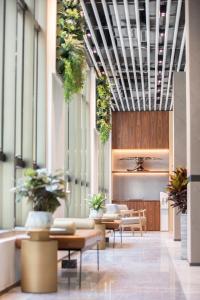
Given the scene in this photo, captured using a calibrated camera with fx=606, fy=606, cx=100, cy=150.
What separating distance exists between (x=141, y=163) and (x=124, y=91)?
4.41 m

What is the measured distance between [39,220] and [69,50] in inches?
178

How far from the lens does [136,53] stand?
15.3 m

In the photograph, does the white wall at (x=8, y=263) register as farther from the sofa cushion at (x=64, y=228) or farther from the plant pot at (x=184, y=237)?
the plant pot at (x=184, y=237)

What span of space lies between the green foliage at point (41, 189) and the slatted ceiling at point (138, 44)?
19.3 feet

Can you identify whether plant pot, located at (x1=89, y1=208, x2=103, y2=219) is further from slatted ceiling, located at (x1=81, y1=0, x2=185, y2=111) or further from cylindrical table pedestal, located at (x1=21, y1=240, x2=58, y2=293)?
cylindrical table pedestal, located at (x1=21, y1=240, x2=58, y2=293)

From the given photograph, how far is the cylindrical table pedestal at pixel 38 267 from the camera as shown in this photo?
6.28 metres

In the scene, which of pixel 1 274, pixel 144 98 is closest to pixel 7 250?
pixel 1 274

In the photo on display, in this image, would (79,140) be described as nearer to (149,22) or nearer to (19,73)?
(149,22)

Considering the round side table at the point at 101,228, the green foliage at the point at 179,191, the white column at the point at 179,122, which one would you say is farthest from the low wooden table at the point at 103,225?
the green foliage at the point at 179,191

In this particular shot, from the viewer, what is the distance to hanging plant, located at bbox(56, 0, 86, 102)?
10125mm

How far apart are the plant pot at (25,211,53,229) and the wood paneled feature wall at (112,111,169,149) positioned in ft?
56.3

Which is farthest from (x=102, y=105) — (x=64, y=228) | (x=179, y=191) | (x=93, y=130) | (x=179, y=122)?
(x=64, y=228)

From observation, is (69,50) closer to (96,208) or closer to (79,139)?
(96,208)

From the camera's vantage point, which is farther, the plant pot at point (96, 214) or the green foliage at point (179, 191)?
the plant pot at point (96, 214)
